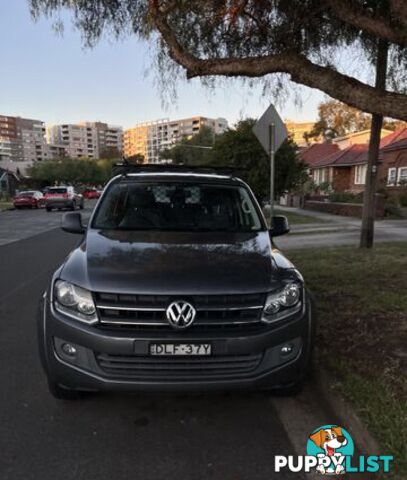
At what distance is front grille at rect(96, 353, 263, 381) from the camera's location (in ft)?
9.41

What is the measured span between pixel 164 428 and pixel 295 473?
942 millimetres

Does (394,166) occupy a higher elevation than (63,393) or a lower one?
higher

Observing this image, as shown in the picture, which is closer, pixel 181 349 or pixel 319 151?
pixel 181 349

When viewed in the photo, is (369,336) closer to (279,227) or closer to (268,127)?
(279,227)

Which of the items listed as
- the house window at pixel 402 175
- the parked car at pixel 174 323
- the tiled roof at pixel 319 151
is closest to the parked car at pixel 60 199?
the house window at pixel 402 175

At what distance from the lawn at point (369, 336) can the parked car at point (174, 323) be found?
57cm

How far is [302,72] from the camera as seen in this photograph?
17.8ft

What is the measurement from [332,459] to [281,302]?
3.34ft

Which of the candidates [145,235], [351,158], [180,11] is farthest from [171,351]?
[351,158]

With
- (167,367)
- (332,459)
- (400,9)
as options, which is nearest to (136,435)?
(167,367)

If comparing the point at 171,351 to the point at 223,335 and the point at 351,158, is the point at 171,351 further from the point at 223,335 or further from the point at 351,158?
the point at 351,158

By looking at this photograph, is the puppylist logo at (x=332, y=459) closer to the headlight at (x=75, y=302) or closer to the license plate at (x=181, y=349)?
the license plate at (x=181, y=349)

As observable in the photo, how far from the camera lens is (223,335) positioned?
288cm

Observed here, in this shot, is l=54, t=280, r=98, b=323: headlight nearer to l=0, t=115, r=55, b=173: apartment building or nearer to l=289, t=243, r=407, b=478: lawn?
l=289, t=243, r=407, b=478: lawn
